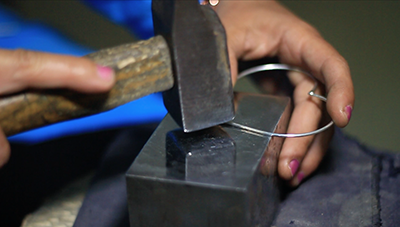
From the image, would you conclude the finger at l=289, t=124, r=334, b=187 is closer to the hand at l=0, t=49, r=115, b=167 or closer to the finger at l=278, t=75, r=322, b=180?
the finger at l=278, t=75, r=322, b=180

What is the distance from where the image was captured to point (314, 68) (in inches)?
38.5

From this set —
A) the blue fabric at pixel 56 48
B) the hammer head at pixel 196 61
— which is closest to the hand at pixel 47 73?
the hammer head at pixel 196 61

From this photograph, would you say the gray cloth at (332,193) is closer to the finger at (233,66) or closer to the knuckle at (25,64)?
the finger at (233,66)

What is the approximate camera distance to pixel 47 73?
0.60 metres

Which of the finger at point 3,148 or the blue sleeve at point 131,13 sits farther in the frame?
the blue sleeve at point 131,13

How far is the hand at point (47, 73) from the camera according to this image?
1.96ft

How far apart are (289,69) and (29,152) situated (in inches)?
26.7

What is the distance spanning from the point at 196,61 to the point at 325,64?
1.22 ft

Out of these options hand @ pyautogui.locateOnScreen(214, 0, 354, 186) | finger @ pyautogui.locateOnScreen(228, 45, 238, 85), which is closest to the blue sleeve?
hand @ pyautogui.locateOnScreen(214, 0, 354, 186)

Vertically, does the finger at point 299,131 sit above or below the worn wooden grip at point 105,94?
below

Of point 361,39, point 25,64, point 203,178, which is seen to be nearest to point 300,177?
point 203,178

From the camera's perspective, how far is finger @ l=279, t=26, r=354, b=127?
0.82 m

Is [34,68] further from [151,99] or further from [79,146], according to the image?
[151,99]

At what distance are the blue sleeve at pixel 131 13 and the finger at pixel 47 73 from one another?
78 centimetres
